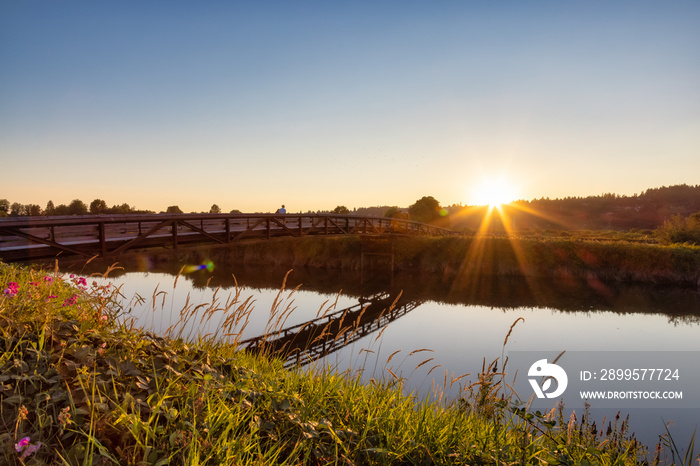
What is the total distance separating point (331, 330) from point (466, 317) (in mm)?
6594

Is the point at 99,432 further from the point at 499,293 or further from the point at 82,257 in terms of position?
the point at 499,293

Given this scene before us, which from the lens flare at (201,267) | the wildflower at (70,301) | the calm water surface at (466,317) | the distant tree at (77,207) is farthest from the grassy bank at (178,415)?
the distant tree at (77,207)

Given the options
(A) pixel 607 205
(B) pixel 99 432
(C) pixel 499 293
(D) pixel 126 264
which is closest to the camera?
(B) pixel 99 432

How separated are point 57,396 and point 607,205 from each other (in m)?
134

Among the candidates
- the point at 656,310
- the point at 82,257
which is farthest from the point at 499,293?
the point at 82,257

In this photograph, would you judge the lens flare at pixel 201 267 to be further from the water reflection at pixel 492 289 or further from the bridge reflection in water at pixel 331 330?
the bridge reflection in water at pixel 331 330

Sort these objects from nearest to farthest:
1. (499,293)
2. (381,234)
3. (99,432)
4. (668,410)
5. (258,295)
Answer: (99,432) < (668,410) < (258,295) < (499,293) < (381,234)

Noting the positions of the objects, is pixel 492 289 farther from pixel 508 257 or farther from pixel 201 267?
pixel 201 267

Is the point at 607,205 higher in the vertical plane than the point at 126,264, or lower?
higher

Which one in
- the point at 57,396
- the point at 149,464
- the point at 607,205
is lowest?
the point at 149,464

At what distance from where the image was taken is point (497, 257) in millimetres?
30875

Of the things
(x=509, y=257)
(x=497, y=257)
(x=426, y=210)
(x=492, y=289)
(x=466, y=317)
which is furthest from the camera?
(x=426, y=210)

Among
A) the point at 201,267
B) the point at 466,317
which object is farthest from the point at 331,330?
the point at 201,267

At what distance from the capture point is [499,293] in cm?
2355
